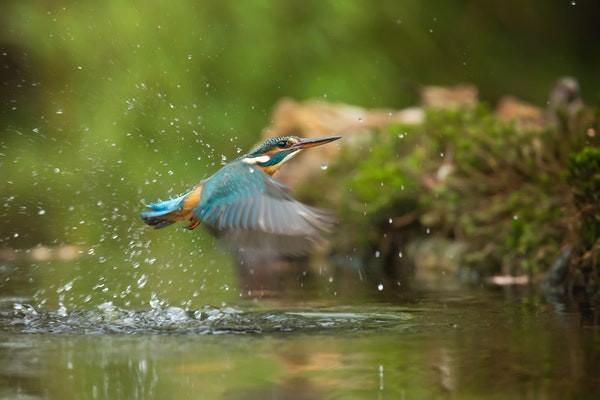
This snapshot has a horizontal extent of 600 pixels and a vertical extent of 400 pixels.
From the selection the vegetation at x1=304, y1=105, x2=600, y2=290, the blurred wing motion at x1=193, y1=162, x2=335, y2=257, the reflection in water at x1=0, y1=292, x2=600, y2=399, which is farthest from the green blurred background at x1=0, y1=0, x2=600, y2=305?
the reflection in water at x1=0, y1=292, x2=600, y2=399

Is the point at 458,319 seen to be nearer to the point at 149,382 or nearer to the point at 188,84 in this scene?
the point at 149,382

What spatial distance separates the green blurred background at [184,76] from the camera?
15.7 m

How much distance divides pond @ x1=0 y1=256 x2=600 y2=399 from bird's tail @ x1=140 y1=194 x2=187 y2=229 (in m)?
0.52

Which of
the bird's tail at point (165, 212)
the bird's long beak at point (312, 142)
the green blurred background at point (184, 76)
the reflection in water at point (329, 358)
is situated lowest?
the reflection in water at point (329, 358)

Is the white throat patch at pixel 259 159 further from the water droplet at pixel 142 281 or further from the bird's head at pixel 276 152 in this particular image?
the water droplet at pixel 142 281

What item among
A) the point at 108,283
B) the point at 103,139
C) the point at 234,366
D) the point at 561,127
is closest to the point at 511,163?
the point at 561,127

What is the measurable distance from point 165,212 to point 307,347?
1488mm

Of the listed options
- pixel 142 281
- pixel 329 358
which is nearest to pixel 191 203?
pixel 329 358

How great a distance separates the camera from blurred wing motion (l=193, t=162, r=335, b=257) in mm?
6656

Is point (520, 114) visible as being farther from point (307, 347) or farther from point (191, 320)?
point (307, 347)

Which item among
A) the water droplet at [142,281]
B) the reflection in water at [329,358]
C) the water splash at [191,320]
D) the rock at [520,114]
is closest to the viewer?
the reflection in water at [329,358]

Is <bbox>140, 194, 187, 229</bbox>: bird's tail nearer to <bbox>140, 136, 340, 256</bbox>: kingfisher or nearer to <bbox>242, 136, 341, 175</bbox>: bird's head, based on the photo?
<bbox>140, 136, 340, 256</bbox>: kingfisher

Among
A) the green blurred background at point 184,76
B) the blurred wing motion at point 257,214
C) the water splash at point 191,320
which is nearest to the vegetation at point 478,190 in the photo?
the water splash at point 191,320

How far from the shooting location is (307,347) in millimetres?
6137
